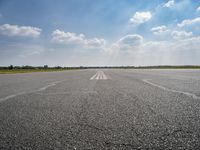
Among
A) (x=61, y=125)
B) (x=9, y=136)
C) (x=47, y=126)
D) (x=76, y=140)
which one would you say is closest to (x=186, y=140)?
(x=76, y=140)

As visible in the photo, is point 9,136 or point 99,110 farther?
point 99,110

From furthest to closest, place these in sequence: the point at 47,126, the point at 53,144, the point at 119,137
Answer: the point at 47,126, the point at 119,137, the point at 53,144

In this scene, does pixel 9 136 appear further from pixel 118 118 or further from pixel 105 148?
pixel 118 118

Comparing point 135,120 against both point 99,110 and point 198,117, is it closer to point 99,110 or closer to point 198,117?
point 99,110

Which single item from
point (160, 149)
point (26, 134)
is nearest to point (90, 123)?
point (26, 134)

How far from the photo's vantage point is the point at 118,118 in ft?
9.40

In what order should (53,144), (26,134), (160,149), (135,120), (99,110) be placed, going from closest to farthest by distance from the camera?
(160,149), (53,144), (26,134), (135,120), (99,110)

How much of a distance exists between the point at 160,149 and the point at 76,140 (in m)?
1.09

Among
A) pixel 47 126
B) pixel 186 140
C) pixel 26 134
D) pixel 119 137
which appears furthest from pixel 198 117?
pixel 26 134

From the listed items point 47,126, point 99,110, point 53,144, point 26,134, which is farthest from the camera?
point 99,110

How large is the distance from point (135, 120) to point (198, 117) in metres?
1.22

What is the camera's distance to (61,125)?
2.60 metres

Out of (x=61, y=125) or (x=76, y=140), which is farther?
(x=61, y=125)

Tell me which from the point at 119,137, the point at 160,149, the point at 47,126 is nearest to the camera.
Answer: the point at 160,149
